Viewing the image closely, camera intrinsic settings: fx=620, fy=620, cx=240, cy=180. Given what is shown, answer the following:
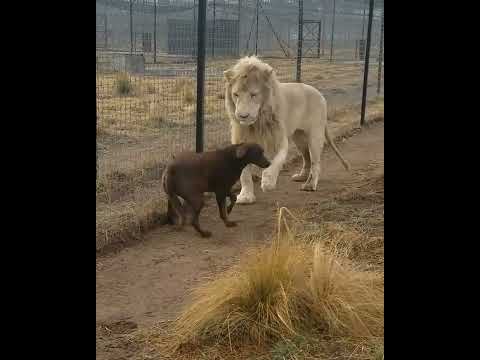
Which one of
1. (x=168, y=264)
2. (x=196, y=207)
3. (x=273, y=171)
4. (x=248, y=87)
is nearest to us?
(x=168, y=264)

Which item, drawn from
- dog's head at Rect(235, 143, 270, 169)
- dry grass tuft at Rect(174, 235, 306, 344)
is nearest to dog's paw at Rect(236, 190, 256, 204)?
dog's head at Rect(235, 143, 270, 169)

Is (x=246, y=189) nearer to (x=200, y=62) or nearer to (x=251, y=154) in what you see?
(x=251, y=154)

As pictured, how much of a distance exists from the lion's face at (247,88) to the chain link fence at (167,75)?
3.77 ft

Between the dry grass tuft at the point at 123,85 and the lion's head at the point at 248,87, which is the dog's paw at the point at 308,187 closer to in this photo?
the lion's head at the point at 248,87

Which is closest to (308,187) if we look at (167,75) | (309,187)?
(309,187)

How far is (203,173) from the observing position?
546 cm

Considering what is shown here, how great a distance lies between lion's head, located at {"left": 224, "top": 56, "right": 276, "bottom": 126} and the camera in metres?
6.00

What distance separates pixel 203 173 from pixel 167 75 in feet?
14.3
